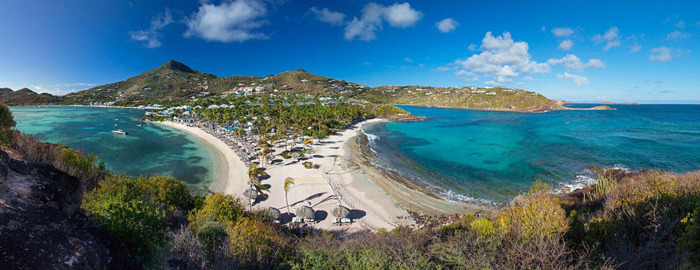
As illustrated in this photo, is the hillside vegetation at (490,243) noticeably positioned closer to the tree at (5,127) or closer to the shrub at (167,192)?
the shrub at (167,192)

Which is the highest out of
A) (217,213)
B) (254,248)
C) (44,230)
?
(44,230)

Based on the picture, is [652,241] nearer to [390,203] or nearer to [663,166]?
[390,203]

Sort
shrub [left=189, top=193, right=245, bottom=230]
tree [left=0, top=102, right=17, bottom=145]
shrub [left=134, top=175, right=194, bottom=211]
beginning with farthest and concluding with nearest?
shrub [left=134, top=175, right=194, bottom=211] → tree [left=0, top=102, right=17, bottom=145] → shrub [left=189, top=193, right=245, bottom=230]

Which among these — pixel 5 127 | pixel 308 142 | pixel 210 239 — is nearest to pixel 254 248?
pixel 210 239

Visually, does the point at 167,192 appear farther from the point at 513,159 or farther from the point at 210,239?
the point at 513,159

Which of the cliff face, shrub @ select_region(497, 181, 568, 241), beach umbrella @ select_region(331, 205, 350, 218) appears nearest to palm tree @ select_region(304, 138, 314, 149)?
beach umbrella @ select_region(331, 205, 350, 218)

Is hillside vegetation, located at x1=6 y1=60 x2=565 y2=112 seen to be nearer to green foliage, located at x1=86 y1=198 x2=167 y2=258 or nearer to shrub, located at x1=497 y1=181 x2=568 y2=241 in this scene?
shrub, located at x1=497 y1=181 x2=568 y2=241
